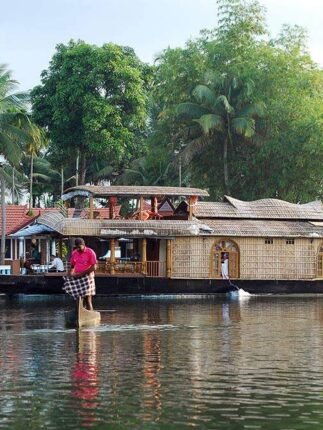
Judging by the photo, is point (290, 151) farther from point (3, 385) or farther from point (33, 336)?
point (3, 385)

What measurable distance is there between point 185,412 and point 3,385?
2.58 m

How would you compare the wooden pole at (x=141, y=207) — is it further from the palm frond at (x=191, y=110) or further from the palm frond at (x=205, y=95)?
the palm frond at (x=191, y=110)

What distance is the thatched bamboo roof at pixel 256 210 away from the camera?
30.7 meters

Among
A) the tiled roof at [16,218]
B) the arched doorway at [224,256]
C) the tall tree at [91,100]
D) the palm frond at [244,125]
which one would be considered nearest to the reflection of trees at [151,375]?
the arched doorway at [224,256]

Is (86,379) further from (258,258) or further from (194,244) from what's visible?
(258,258)

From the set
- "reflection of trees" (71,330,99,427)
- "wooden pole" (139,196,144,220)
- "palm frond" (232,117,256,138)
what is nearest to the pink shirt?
"reflection of trees" (71,330,99,427)

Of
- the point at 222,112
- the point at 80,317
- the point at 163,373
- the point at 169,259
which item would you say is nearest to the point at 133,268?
the point at 169,259

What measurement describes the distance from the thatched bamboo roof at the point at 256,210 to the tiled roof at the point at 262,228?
0.72ft

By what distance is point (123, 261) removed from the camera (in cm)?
2991

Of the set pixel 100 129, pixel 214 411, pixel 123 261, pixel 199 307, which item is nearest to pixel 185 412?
pixel 214 411

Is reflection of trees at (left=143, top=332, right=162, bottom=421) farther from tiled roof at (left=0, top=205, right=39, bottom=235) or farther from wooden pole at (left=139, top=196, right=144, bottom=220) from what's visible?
tiled roof at (left=0, top=205, right=39, bottom=235)

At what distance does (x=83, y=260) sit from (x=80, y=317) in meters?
1.10

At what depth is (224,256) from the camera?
99.3ft

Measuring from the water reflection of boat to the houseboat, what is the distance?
11006 millimetres
